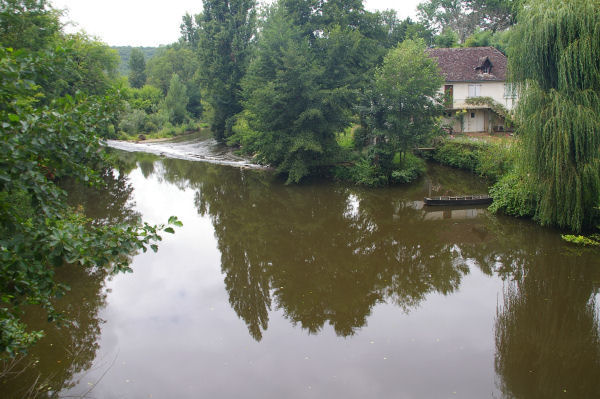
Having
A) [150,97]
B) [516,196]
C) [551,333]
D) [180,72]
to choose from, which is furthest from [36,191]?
[180,72]

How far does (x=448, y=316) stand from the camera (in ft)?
37.4

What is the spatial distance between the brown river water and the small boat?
852 millimetres

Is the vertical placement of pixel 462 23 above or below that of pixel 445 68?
above

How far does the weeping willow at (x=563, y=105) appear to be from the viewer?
15.0 m

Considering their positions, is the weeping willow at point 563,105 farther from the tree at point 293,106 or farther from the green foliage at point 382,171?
the tree at point 293,106

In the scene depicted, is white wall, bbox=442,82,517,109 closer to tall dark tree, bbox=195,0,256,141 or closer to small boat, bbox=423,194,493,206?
small boat, bbox=423,194,493,206

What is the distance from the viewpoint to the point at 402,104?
85.7 feet

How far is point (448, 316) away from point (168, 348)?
6968 mm

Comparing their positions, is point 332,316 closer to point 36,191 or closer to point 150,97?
point 36,191

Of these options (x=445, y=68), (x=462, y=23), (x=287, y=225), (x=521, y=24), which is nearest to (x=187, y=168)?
(x=287, y=225)

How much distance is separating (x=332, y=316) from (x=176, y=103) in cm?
5304

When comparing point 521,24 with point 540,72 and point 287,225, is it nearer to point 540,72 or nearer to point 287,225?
point 540,72

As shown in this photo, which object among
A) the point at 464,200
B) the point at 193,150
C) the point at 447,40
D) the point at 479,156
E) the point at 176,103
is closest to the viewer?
the point at 464,200

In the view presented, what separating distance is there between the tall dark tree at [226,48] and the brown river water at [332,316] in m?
24.3
